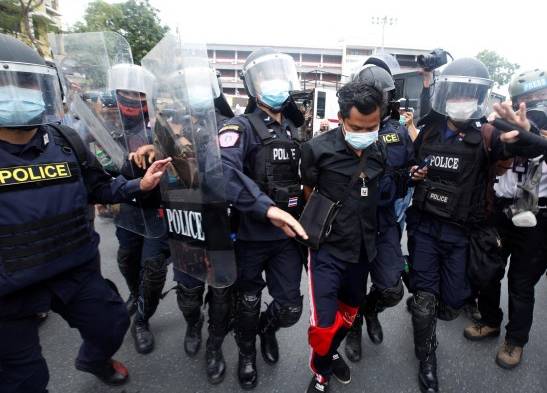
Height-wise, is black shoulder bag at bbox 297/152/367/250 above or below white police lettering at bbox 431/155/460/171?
below

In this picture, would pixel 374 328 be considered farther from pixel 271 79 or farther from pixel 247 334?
pixel 271 79

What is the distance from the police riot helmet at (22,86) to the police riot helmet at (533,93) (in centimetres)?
276

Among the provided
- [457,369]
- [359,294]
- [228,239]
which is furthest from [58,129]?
[457,369]

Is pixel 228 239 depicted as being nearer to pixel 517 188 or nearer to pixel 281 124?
pixel 281 124

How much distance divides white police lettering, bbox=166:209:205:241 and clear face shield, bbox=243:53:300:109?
858 millimetres

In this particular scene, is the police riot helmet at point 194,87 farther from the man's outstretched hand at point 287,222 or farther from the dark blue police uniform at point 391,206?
the dark blue police uniform at point 391,206

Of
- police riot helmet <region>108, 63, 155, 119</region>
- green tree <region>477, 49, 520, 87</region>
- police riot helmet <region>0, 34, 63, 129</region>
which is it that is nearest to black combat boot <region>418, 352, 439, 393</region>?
police riot helmet <region>108, 63, 155, 119</region>

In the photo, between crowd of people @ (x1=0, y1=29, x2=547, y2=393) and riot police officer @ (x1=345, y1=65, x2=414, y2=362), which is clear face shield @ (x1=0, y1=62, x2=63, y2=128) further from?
riot police officer @ (x1=345, y1=65, x2=414, y2=362)

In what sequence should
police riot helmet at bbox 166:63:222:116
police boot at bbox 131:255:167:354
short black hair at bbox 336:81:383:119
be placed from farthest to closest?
police boot at bbox 131:255:167:354
short black hair at bbox 336:81:383:119
police riot helmet at bbox 166:63:222:116

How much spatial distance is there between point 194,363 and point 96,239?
3.61ft

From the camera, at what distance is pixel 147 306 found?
2.47 meters

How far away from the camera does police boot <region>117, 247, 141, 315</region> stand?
2771 millimetres

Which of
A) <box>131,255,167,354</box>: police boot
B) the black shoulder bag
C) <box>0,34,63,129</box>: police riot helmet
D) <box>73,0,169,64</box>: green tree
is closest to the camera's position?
<box>0,34,63,129</box>: police riot helmet

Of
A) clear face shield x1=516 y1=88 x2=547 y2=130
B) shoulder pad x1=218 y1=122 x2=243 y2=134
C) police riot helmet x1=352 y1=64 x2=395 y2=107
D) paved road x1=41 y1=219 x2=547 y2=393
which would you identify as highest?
police riot helmet x1=352 y1=64 x2=395 y2=107
